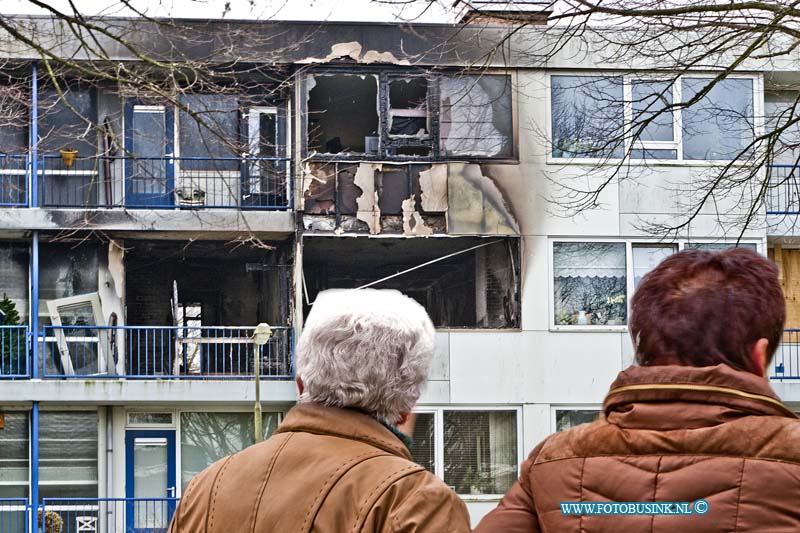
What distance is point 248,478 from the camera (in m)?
3.16

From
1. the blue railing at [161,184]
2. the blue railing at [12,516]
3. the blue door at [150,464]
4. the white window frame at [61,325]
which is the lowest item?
the blue railing at [12,516]

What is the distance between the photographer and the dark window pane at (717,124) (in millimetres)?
20969

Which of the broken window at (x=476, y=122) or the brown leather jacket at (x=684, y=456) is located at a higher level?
the broken window at (x=476, y=122)

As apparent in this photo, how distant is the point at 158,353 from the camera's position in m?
21.2

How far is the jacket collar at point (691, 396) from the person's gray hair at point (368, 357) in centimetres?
73

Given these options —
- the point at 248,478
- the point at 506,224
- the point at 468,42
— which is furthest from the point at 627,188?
the point at 248,478

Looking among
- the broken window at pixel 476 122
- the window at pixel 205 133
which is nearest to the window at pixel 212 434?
the window at pixel 205 133

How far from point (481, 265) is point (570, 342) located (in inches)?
77.7

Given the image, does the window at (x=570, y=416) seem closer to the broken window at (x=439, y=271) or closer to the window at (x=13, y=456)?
the broken window at (x=439, y=271)

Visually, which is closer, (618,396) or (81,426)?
(618,396)

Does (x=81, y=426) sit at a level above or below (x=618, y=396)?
below

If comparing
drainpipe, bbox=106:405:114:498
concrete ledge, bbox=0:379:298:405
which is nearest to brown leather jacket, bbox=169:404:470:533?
concrete ledge, bbox=0:379:298:405

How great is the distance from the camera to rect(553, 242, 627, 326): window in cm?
2047

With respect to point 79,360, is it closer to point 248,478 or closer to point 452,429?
point 452,429
